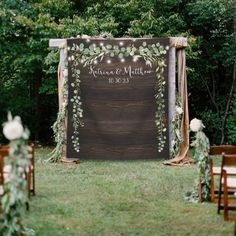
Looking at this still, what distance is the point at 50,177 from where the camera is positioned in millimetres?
9242

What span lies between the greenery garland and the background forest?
1697 mm

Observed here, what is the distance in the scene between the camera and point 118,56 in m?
11.2

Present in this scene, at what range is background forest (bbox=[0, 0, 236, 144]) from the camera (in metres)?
13.5

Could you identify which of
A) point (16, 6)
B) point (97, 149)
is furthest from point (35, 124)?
point (97, 149)

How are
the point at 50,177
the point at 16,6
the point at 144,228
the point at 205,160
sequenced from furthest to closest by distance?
the point at 16,6 → the point at 50,177 → the point at 205,160 → the point at 144,228

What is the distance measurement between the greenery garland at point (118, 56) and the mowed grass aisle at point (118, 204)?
3.57ft

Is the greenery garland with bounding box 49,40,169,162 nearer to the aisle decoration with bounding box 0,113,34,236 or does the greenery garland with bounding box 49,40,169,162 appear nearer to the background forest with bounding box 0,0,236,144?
the background forest with bounding box 0,0,236,144

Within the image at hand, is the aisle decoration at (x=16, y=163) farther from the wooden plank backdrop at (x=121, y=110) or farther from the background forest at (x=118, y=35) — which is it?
the background forest at (x=118, y=35)

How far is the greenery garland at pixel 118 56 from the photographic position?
11164 mm

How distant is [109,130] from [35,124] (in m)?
4.81

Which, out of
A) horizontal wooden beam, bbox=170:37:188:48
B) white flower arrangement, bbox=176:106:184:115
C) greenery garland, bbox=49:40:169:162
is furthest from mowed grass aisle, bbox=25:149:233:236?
horizontal wooden beam, bbox=170:37:188:48

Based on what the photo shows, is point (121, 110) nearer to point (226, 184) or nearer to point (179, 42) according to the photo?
point (179, 42)

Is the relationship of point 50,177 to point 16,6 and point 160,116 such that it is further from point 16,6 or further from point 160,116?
point 16,6

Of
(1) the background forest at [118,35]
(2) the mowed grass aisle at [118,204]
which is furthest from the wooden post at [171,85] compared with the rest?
(1) the background forest at [118,35]
